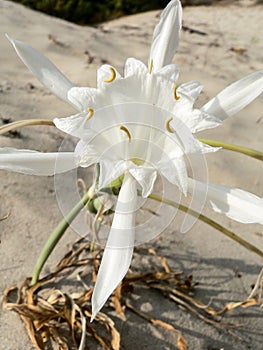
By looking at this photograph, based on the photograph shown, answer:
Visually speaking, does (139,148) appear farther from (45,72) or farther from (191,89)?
(45,72)

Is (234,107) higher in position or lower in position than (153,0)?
higher

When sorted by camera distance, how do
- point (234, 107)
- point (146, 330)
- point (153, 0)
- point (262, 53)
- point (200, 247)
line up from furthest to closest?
point (153, 0) < point (262, 53) < point (200, 247) < point (146, 330) < point (234, 107)

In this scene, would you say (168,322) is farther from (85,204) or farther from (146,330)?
(85,204)

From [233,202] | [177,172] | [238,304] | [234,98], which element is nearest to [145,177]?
[177,172]

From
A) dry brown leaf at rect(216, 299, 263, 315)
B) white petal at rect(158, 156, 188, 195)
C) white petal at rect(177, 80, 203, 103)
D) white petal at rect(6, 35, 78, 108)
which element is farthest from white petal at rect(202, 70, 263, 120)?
dry brown leaf at rect(216, 299, 263, 315)

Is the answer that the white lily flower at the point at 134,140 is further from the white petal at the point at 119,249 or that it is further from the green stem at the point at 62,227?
the green stem at the point at 62,227

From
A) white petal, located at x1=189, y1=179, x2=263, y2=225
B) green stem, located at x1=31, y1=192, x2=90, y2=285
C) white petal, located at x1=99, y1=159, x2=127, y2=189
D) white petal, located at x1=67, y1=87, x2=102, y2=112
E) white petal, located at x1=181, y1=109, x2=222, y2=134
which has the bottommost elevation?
green stem, located at x1=31, y1=192, x2=90, y2=285

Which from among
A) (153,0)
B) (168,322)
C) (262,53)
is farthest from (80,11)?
(168,322)

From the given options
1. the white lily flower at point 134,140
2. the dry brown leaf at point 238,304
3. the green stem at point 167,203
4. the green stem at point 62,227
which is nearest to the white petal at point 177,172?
the white lily flower at point 134,140

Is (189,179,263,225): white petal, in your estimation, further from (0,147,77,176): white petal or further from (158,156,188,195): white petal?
(0,147,77,176): white petal
